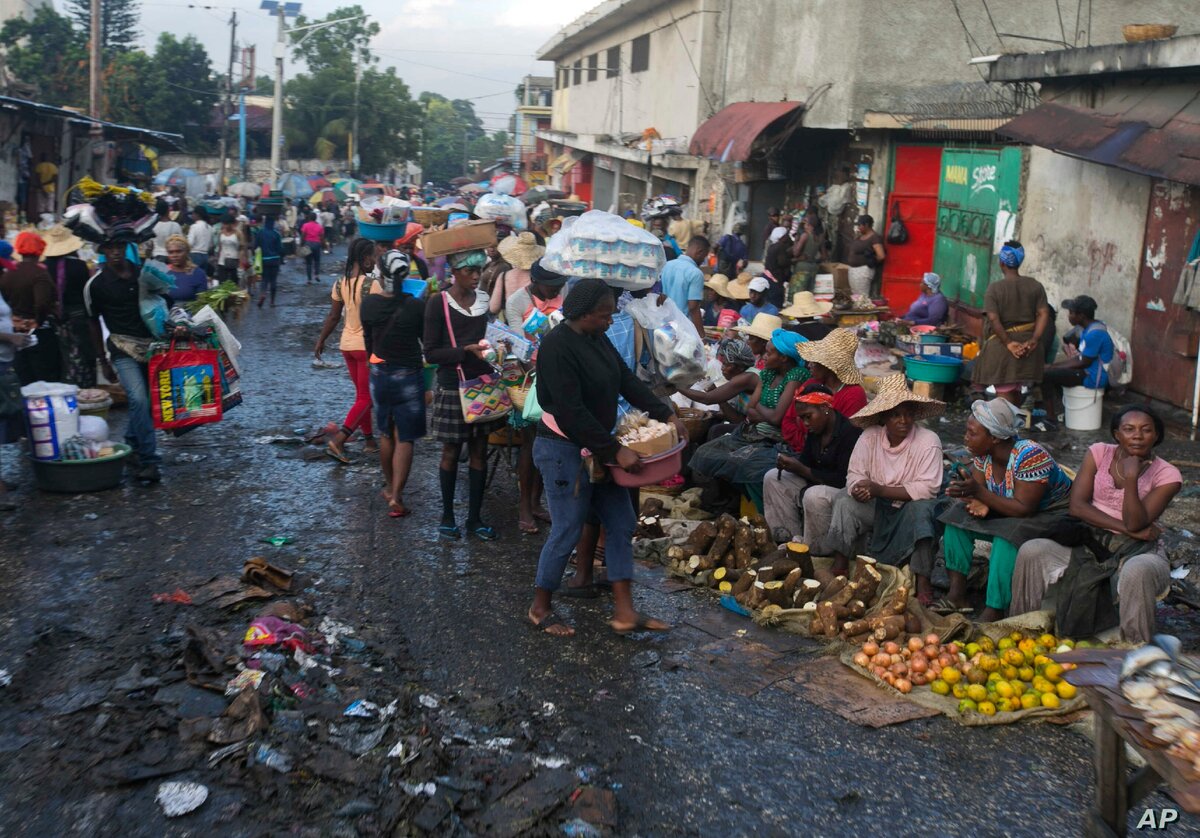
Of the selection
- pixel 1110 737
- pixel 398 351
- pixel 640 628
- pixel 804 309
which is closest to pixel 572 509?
pixel 640 628

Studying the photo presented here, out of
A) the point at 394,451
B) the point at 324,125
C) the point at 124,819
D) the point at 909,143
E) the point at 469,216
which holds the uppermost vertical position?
the point at 324,125

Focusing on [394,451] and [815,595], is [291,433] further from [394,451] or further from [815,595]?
[815,595]

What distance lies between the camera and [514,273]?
30.9 feet

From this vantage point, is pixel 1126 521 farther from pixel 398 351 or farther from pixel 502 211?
pixel 502 211

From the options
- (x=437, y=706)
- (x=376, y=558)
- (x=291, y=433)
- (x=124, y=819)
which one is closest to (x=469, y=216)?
(x=291, y=433)

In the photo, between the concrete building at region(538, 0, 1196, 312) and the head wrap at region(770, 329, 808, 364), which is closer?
the head wrap at region(770, 329, 808, 364)

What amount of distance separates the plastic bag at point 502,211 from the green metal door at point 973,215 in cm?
585

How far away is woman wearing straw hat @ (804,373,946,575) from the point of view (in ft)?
20.8

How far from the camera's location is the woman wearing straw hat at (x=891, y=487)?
20.8 ft

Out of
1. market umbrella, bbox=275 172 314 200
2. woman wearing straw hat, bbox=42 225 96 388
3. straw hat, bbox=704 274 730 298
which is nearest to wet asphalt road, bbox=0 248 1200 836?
woman wearing straw hat, bbox=42 225 96 388

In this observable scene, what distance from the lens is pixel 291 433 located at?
34.4ft

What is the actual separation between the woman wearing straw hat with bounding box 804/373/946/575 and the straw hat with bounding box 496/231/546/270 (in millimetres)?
3921

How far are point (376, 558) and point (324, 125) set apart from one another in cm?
5830

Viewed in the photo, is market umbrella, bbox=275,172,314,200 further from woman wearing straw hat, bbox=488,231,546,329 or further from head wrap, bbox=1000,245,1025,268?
head wrap, bbox=1000,245,1025,268
